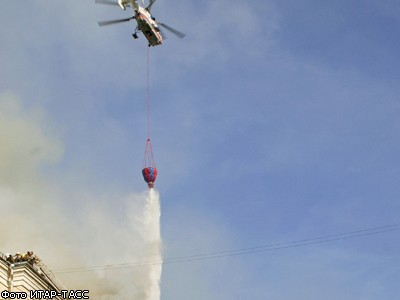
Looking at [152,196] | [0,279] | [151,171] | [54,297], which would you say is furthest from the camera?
[152,196]

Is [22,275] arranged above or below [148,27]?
below

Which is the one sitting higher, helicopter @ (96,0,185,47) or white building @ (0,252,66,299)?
helicopter @ (96,0,185,47)

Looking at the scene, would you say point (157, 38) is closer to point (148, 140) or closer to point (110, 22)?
point (110, 22)

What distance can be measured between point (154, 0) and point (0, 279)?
29.0 metres

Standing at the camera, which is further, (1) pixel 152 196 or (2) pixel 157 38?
(1) pixel 152 196

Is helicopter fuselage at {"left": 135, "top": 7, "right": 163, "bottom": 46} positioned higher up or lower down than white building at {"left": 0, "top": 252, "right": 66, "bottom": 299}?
higher up

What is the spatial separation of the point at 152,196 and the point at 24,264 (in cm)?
3038

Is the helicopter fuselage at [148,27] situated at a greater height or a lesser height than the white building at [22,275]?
greater

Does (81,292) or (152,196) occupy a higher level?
(152,196)

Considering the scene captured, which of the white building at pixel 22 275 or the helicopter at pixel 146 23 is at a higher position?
the helicopter at pixel 146 23

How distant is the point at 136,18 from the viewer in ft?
174

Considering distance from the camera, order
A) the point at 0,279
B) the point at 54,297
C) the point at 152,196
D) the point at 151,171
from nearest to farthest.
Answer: the point at 0,279, the point at 54,297, the point at 151,171, the point at 152,196

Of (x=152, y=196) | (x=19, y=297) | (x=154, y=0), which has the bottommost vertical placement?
(x=19, y=297)

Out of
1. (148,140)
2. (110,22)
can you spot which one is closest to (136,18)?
(110,22)
